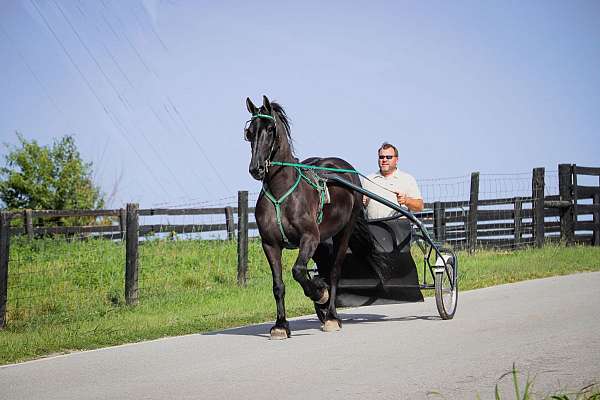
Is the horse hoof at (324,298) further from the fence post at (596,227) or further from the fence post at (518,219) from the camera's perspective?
the fence post at (596,227)

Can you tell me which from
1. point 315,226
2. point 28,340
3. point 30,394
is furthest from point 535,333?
point 28,340

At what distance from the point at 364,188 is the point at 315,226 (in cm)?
186

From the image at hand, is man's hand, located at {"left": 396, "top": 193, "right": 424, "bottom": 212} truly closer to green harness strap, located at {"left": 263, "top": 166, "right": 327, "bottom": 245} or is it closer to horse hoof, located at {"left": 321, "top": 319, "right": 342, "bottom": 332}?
green harness strap, located at {"left": 263, "top": 166, "right": 327, "bottom": 245}

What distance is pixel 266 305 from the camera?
13.2 m

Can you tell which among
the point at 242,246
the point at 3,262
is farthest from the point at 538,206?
the point at 3,262

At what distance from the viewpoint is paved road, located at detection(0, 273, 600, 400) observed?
6.17 metres

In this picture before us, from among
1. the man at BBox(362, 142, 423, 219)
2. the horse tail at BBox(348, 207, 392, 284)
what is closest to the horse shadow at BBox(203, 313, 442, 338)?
the horse tail at BBox(348, 207, 392, 284)

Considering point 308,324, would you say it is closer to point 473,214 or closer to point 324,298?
point 324,298

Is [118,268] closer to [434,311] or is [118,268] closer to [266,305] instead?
[266,305]

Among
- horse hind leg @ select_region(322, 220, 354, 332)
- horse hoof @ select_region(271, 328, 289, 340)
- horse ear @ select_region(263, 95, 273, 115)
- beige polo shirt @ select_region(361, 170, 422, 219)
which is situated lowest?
horse hoof @ select_region(271, 328, 289, 340)

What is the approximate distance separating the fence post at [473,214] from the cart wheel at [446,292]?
39.6ft

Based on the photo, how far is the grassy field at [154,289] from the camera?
10820mm

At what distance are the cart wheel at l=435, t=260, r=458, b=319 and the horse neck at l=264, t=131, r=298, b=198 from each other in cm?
229

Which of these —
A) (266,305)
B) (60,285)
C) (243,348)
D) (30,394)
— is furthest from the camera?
(60,285)
